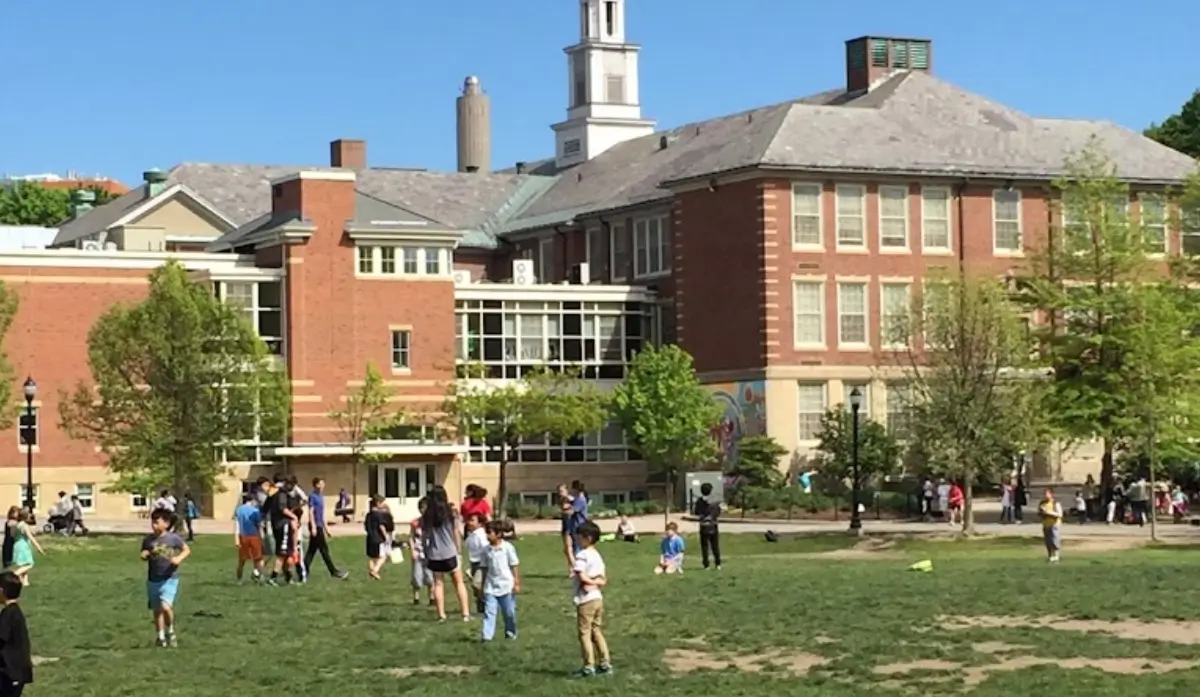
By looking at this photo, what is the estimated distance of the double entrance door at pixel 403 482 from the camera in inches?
3145

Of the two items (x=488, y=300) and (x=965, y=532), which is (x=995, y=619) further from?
(x=488, y=300)

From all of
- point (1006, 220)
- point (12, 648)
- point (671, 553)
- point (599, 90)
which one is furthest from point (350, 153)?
point (12, 648)

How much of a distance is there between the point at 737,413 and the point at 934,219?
9.12 metres

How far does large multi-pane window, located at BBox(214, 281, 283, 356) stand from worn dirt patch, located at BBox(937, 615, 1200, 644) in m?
51.1

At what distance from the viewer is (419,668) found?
25891mm

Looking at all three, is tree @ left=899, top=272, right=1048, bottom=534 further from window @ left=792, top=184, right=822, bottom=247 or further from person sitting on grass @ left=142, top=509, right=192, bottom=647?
person sitting on grass @ left=142, top=509, right=192, bottom=647

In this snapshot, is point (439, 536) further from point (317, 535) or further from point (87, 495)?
point (87, 495)

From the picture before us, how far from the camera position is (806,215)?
7869 centimetres

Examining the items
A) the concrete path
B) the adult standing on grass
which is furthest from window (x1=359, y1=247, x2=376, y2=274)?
the adult standing on grass

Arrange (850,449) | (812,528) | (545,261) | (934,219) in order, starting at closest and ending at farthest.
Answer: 1. (812,528)
2. (850,449)
3. (934,219)
4. (545,261)

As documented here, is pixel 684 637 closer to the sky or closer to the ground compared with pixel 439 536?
closer to the ground

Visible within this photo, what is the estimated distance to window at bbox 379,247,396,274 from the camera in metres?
80.9

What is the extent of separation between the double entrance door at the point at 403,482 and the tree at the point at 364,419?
1272 millimetres

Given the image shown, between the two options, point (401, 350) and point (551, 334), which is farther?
point (551, 334)
